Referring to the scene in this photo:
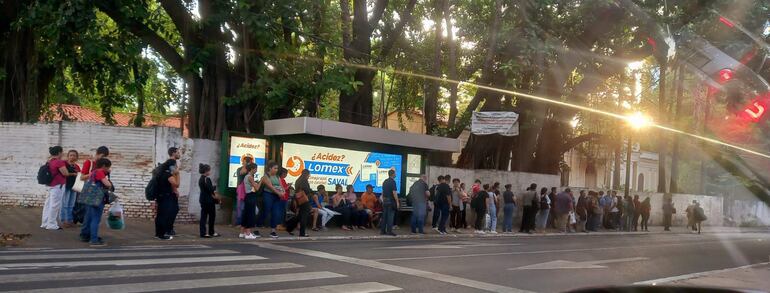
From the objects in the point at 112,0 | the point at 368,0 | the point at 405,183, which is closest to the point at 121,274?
the point at 112,0

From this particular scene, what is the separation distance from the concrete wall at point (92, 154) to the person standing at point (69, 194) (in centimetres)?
218

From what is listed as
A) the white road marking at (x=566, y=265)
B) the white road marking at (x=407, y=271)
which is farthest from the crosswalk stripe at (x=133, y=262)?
the white road marking at (x=566, y=265)

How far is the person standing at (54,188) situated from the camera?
40.2 ft

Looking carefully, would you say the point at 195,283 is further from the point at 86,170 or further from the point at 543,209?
the point at 543,209

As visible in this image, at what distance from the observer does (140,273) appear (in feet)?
25.5

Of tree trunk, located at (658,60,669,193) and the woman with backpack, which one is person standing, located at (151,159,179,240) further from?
tree trunk, located at (658,60,669,193)

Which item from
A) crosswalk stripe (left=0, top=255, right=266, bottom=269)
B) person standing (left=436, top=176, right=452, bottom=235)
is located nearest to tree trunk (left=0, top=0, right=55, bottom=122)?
crosswalk stripe (left=0, top=255, right=266, bottom=269)

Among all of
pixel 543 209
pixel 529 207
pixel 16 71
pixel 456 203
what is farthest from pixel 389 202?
pixel 16 71

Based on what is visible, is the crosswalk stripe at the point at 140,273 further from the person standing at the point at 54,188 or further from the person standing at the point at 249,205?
the person standing at the point at 54,188

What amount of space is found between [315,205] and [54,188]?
606 cm

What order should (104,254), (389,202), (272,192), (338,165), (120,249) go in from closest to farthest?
(104,254) < (120,249) < (272,192) < (389,202) < (338,165)

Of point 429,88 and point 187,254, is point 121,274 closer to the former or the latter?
point 187,254

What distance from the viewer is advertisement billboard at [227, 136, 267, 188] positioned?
1600 centimetres

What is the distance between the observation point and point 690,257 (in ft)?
45.4
